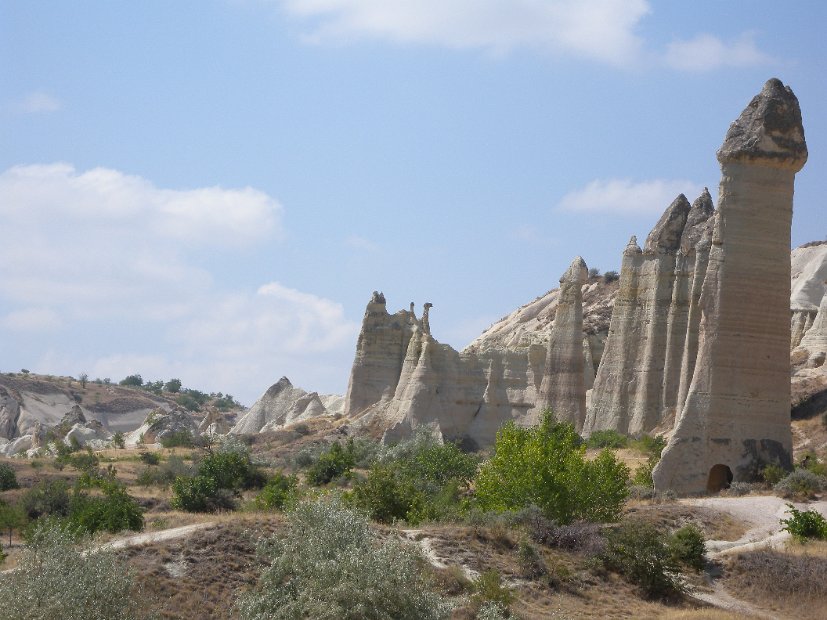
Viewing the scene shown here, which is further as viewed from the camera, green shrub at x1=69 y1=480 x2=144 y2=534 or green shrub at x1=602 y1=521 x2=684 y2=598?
green shrub at x1=69 y1=480 x2=144 y2=534

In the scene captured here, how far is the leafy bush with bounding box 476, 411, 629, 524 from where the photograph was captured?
87.4 feet

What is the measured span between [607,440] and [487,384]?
13.5 meters

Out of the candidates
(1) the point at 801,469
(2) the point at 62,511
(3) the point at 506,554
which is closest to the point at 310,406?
(2) the point at 62,511

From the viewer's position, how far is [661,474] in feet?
105

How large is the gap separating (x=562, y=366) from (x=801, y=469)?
19.0 meters

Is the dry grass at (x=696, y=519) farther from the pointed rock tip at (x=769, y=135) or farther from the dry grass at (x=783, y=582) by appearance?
the pointed rock tip at (x=769, y=135)

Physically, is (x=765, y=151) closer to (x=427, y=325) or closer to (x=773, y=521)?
(x=773, y=521)

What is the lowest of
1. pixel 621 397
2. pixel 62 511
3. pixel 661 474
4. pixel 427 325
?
pixel 62 511

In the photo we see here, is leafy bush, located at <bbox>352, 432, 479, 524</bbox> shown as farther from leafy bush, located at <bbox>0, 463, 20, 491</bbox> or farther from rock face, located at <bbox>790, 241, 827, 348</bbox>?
rock face, located at <bbox>790, 241, 827, 348</bbox>

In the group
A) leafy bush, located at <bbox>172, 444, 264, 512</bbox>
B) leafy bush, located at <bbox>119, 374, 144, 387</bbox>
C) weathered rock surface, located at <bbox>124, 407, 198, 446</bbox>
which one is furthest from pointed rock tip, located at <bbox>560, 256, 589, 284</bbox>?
leafy bush, located at <bbox>119, 374, 144, 387</bbox>

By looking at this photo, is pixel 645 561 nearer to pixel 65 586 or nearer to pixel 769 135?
pixel 65 586

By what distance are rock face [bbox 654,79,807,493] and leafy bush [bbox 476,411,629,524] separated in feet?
13.5

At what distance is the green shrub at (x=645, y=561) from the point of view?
22750 mm

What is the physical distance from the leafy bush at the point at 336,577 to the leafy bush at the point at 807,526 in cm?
1071
